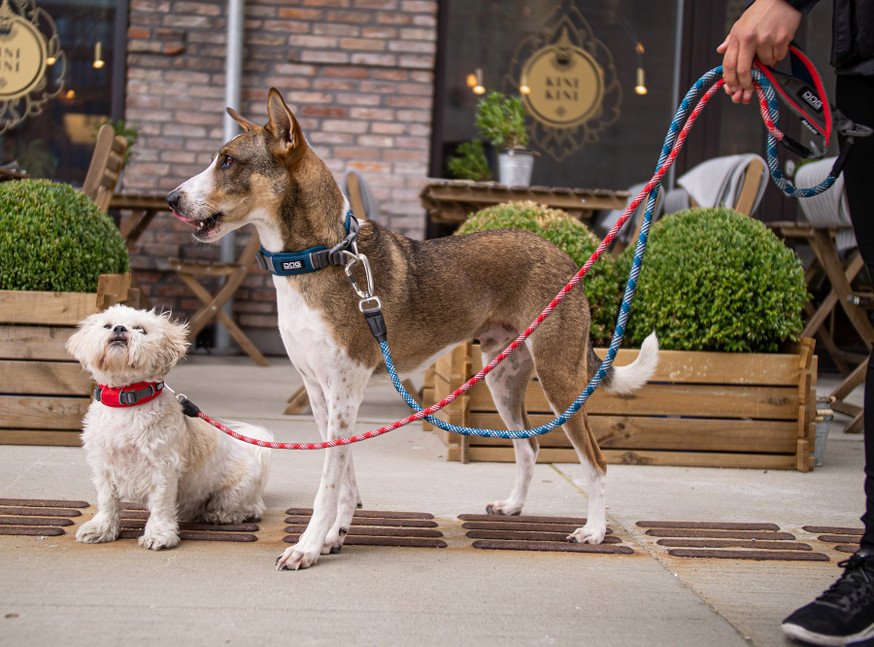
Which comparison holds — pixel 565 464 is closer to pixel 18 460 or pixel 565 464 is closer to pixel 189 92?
pixel 18 460

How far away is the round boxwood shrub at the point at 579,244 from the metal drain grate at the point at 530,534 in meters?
1.51

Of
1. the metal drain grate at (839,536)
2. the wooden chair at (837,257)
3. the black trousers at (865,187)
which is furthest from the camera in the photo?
the wooden chair at (837,257)

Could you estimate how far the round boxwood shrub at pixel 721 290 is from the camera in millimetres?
4492

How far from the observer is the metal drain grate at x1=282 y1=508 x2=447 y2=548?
3.11m

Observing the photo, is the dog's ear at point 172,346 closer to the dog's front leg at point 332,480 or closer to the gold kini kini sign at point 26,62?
the dog's front leg at point 332,480

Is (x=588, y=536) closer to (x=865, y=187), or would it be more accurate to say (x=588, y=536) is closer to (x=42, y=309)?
(x=865, y=187)

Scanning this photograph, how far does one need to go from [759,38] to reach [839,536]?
212 centimetres

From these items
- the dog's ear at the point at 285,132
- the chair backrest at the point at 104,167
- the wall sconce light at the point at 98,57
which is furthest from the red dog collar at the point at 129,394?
the wall sconce light at the point at 98,57

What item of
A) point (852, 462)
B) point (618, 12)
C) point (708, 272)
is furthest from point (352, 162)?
point (852, 462)

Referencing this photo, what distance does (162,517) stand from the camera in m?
2.96

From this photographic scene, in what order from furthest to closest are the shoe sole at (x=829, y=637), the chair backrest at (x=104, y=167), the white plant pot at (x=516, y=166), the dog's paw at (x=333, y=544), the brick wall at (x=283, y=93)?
the brick wall at (x=283, y=93)
the white plant pot at (x=516, y=166)
the chair backrest at (x=104, y=167)
the dog's paw at (x=333, y=544)
the shoe sole at (x=829, y=637)

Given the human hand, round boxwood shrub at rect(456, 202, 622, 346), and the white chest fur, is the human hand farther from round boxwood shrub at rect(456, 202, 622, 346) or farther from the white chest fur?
round boxwood shrub at rect(456, 202, 622, 346)

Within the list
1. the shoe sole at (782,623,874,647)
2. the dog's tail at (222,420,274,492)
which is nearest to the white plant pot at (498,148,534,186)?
the dog's tail at (222,420,274,492)

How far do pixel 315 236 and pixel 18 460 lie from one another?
2.19 metres
